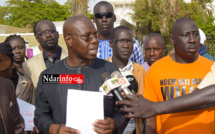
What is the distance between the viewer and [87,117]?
2137 millimetres

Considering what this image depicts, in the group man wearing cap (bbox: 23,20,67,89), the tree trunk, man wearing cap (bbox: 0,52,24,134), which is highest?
the tree trunk

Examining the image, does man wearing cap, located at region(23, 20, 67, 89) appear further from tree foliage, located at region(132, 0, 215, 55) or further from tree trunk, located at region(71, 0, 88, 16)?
tree foliage, located at region(132, 0, 215, 55)

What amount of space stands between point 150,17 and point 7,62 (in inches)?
535

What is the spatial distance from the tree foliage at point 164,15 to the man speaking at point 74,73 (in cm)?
1310

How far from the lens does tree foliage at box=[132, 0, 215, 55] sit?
15.1 metres

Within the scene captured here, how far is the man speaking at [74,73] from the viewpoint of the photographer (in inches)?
93.9

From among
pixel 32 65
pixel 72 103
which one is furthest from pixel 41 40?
pixel 72 103

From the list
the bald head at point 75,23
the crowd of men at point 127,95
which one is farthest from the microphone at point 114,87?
the bald head at point 75,23

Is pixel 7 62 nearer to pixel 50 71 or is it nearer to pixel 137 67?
pixel 50 71

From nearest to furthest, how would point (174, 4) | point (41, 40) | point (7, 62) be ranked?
point (7, 62), point (41, 40), point (174, 4)

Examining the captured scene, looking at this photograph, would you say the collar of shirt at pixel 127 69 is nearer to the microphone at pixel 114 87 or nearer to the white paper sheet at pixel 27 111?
the white paper sheet at pixel 27 111

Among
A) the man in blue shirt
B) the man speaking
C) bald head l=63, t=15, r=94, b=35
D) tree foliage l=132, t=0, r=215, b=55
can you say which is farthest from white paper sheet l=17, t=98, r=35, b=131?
tree foliage l=132, t=0, r=215, b=55

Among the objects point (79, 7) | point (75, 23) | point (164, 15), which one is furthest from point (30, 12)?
point (75, 23)

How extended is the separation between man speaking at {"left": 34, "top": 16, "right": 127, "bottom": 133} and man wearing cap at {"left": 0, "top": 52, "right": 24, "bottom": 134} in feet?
0.89
